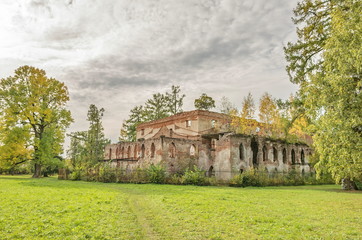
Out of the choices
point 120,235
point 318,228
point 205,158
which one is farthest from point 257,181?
point 120,235

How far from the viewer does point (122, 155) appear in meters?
41.8

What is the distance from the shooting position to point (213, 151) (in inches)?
1316

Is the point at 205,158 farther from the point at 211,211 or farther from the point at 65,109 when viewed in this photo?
the point at 211,211

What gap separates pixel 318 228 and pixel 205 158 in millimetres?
25449

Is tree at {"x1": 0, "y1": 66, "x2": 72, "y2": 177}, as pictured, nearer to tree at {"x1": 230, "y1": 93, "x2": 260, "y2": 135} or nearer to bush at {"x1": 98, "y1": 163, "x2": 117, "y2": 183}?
bush at {"x1": 98, "y1": 163, "x2": 117, "y2": 183}

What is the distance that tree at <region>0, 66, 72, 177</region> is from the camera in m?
32.6

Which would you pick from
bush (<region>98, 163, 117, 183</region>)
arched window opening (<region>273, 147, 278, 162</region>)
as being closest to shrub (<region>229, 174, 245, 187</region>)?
arched window opening (<region>273, 147, 278, 162</region>)

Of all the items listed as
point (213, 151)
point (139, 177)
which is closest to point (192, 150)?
point (213, 151)

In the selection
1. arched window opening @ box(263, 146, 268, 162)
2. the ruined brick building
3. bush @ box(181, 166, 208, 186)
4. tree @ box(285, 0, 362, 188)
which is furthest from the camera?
arched window opening @ box(263, 146, 268, 162)

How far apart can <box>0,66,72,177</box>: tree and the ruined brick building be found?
9.06 meters

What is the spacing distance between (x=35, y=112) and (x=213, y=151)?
74.4 feet

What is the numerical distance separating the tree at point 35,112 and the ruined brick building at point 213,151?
29.7ft

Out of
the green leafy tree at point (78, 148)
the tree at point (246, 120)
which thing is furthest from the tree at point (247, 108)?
the green leafy tree at point (78, 148)

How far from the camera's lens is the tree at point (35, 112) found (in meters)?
32.6
